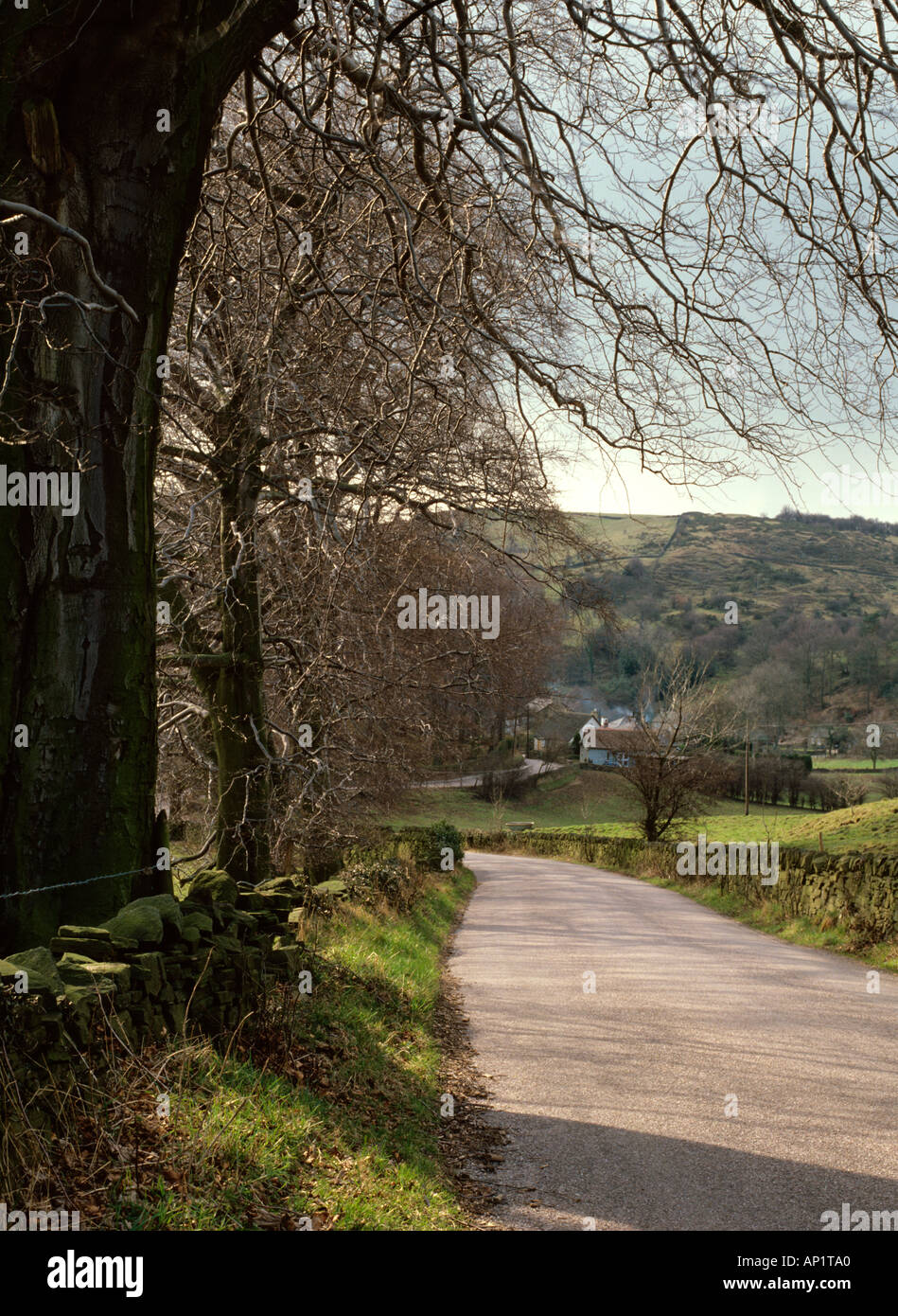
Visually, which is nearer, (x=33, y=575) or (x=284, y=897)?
(x=33, y=575)

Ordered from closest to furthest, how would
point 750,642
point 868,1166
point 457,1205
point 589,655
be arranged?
point 457,1205
point 868,1166
point 589,655
point 750,642

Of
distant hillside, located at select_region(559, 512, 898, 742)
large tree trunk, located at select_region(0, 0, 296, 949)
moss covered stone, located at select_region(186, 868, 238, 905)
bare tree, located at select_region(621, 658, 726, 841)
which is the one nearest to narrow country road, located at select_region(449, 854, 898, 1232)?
moss covered stone, located at select_region(186, 868, 238, 905)

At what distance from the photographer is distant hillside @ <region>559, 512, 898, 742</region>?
9.95 meters

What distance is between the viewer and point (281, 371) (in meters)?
8.38

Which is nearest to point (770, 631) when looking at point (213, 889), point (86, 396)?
point (213, 889)

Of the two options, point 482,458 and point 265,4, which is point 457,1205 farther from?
point 265,4

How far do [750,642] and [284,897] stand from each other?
129503 mm

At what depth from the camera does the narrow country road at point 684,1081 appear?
4738 millimetres

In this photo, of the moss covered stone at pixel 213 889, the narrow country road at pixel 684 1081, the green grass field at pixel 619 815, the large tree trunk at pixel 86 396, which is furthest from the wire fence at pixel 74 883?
the green grass field at pixel 619 815

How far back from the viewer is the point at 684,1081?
6785 millimetres

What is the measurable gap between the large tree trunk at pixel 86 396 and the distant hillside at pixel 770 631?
3.29 meters

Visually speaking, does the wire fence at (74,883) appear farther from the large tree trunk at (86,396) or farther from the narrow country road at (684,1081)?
the narrow country road at (684,1081)

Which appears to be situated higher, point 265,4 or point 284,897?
point 265,4

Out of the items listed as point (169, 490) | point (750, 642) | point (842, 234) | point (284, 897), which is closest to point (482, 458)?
→ point (842, 234)
